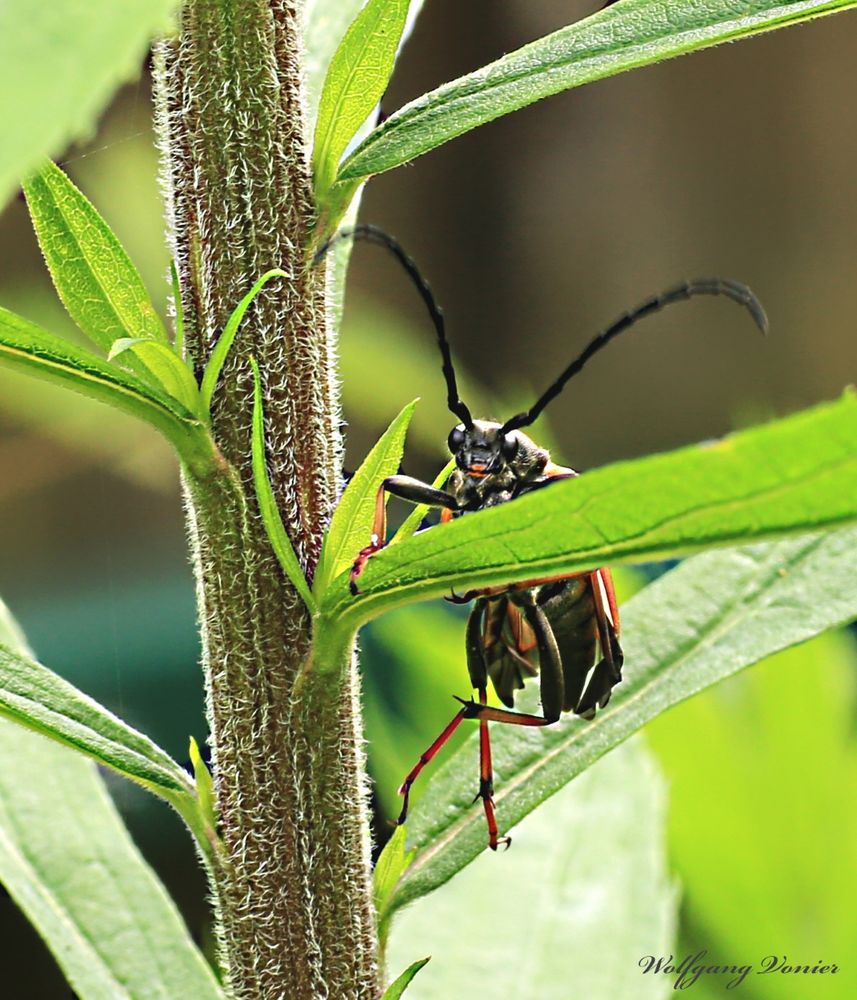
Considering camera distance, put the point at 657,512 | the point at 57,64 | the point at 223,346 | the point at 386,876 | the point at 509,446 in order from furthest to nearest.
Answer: the point at 509,446 → the point at 386,876 → the point at 223,346 → the point at 657,512 → the point at 57,64

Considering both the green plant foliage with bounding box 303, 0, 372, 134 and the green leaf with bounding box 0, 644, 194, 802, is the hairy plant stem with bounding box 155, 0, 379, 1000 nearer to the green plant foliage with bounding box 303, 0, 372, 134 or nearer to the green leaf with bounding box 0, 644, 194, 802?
the green leaf with bounding box 0, 644, 194, 802

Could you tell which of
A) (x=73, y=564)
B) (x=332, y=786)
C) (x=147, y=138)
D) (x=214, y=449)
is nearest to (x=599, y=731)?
(x=332, y=786)

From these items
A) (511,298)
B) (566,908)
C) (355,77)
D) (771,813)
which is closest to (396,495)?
(355,77)

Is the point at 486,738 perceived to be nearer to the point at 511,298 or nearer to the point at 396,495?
the point at 396,495

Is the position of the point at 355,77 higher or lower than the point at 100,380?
higher

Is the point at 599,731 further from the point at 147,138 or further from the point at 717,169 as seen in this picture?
the point at 717,169

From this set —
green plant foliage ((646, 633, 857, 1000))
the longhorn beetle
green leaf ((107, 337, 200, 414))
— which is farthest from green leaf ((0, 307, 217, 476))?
green plant foliage ((646, 633, 857, 1000))
